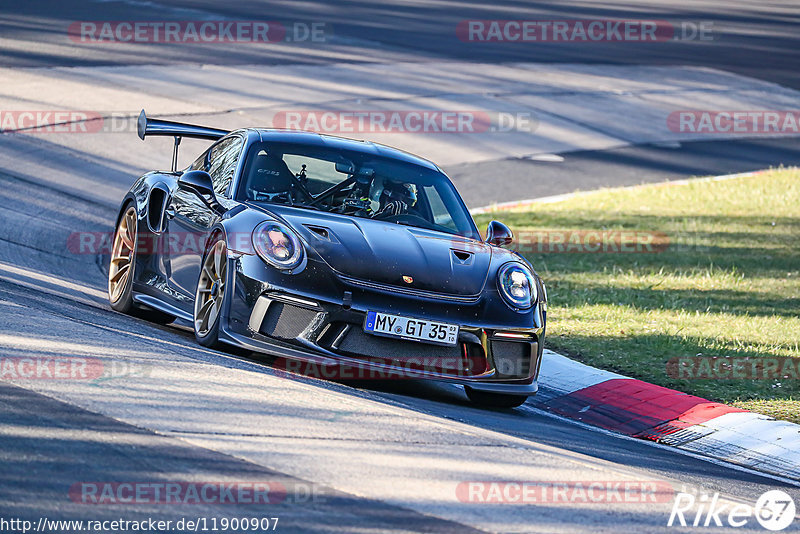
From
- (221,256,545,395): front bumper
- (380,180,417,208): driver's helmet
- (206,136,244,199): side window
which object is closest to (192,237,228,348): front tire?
(221,256,545,395): front bumper

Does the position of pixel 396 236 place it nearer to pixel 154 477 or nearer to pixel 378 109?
pixel 154 477

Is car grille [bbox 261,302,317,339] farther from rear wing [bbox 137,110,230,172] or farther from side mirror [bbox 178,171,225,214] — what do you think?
rear wing [bbox 137,110,230,172]

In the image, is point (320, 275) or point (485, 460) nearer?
point (485, 460)

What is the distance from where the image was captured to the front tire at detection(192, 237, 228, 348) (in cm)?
682

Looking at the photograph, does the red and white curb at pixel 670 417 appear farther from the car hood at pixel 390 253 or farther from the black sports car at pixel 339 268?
the car hood at pixel 390 253

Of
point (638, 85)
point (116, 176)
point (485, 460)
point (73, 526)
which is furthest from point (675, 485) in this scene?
point (638, 85)

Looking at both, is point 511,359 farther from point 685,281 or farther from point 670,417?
point 685,281

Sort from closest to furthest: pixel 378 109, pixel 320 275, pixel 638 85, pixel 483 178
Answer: pixel 320 275 < pixel 483 178 < pixel 378 109 < pixel 638 85

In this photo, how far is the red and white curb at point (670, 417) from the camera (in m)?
7.00

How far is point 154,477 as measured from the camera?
4.55 meters

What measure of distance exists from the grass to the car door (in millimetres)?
2843

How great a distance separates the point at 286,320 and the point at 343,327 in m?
0.32

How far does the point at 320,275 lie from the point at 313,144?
1671 millimetres

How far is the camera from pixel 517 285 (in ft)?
23.1
